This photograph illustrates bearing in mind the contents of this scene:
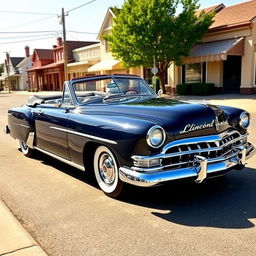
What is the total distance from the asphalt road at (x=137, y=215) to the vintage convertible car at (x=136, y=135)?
357mm

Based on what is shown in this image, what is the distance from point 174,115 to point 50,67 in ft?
144

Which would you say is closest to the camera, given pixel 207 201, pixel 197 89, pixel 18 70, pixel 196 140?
pixel 196 140

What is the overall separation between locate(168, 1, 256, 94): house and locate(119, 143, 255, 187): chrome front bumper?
1698 cm

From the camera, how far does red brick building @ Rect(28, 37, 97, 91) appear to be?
43.7 meters

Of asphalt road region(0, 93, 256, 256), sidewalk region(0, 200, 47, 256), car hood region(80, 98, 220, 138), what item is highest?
car hood region(80, 98, 220, 138)

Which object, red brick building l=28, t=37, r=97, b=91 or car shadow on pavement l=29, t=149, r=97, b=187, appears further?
red brick building l=28, t=37, r=97, b=91

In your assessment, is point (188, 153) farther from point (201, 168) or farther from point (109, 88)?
point (109, 88)

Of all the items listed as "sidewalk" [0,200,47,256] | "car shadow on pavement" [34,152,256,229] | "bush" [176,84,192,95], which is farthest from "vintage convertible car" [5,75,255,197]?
"bush" [176,84,192,95]

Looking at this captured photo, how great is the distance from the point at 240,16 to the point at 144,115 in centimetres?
2014

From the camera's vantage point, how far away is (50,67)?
45.7m

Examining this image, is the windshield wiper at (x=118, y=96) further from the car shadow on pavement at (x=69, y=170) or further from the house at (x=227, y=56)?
the house at (x=227, y=56)

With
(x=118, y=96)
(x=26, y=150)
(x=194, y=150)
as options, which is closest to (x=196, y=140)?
(x=194, y=150)

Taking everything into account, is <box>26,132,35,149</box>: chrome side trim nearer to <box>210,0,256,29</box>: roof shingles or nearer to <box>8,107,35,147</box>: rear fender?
<box>8,107,35,147</box>: rear fender

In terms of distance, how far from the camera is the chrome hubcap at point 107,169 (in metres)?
4.20
